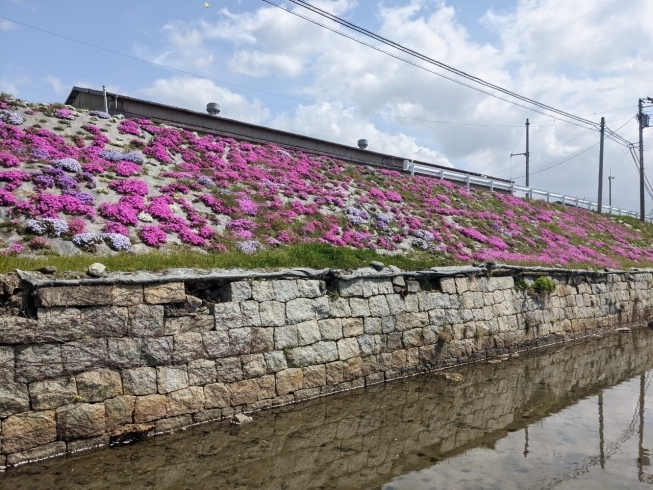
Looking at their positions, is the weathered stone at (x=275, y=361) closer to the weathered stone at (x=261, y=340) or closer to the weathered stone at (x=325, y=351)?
the weathered stone at (x=261, y=340)

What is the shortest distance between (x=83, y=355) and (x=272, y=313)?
361 cm

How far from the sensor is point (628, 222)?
3744cm

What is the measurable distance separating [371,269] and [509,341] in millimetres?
6159

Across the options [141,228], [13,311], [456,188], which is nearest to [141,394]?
[13,311]

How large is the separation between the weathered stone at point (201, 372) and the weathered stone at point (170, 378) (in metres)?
0.11

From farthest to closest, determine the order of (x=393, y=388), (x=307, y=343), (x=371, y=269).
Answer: (x=371, y=269) → (x=393, y=388) → (x=307, y=343)

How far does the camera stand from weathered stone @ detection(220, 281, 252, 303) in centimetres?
949

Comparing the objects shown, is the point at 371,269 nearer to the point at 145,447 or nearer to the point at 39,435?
the point at 145,447

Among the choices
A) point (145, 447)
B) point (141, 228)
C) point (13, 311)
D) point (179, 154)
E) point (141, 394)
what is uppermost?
point (179, 154)

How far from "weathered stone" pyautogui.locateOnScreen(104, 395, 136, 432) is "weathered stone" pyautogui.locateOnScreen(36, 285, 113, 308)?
5.32 ft

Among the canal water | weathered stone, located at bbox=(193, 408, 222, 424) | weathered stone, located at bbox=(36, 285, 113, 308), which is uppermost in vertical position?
weathered stone, located at bbox=(36, 285, 113, 308)

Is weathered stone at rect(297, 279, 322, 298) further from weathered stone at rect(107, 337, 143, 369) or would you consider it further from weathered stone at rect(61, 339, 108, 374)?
weathered stone at rect(61, 339, 108, 374)

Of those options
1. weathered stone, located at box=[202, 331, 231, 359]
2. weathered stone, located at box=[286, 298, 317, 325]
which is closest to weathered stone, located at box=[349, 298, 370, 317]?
weathered stone, located at box=[286, 298, 317, 325]

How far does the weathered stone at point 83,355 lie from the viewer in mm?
7523
